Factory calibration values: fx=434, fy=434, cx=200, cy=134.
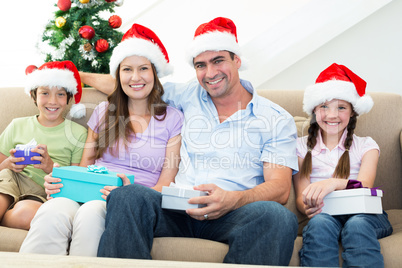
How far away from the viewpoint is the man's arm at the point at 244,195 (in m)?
1.57

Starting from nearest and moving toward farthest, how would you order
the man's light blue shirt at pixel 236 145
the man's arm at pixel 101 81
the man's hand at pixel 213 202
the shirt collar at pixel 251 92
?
the man's hand at pixel 213 202 < the man's light blue shirt at pixel 236 145 < the shirt collar at pixel 251 92 < the man's arm at pixel 101 81

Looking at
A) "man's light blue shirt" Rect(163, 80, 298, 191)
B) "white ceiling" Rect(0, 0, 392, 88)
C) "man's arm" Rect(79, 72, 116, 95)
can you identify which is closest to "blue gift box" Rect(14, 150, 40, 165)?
"man's arm" Rect(79, 72, 116, 95)

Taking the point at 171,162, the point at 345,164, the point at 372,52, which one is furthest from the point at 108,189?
the point at 372,52

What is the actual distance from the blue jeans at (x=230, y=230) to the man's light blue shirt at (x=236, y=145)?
0.29 metres

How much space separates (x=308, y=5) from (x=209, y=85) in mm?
1605

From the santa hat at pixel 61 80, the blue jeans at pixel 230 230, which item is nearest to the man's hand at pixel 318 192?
the blue jeans at pixel 230 230

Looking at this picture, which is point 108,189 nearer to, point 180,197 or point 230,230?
point 180,197

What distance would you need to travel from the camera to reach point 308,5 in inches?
125

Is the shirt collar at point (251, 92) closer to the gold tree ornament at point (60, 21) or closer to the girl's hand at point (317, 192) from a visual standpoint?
the girl's hand at point (317, 192)

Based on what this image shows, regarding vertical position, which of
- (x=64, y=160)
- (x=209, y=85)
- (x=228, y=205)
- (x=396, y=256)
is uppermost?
(x=209, y=85)

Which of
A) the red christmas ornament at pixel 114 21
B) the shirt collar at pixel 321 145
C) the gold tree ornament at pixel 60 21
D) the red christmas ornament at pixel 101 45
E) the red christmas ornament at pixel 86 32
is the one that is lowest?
the shirt collar at pixel 321 145

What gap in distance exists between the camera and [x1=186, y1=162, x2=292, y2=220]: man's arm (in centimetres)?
157

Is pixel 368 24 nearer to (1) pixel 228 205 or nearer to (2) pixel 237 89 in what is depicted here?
(2) pixel 237 89

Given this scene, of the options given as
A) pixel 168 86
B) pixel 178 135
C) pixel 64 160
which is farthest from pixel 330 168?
pixel 64 160
